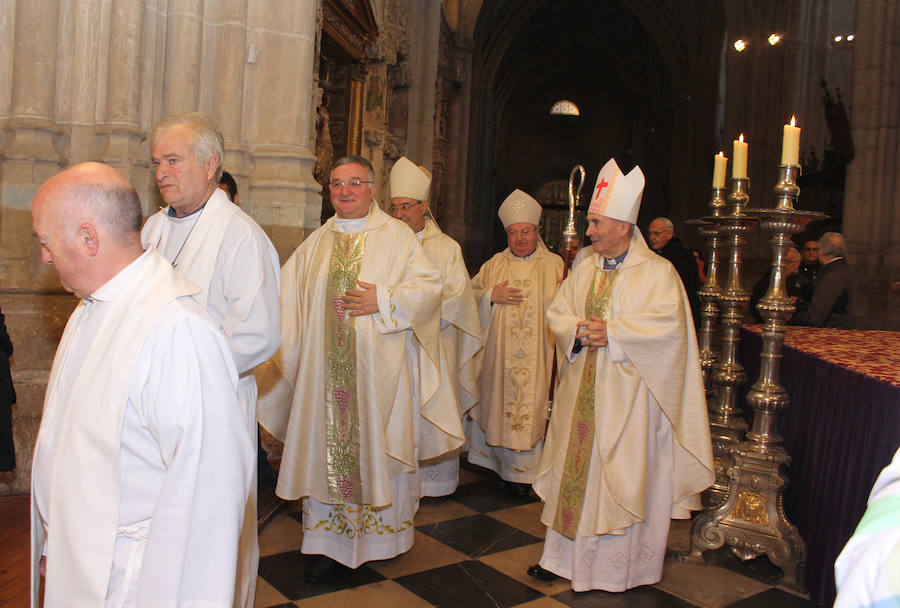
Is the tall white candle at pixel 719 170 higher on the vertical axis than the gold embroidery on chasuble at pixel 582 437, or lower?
higher

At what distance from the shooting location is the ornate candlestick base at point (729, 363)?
14.2 feet

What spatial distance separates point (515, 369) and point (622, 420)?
6.53ft

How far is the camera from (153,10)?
15.3 ft

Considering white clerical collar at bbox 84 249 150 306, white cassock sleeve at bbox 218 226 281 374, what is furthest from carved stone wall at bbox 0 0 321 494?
white clerical collar at bbox 84 249 150 306

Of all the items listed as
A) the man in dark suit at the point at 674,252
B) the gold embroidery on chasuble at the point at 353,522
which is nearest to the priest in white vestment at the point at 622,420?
the gold embroidery on chasuble at the point at 353,522

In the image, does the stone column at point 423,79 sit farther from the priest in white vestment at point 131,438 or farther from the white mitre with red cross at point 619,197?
the priest in white vestment at point 131,438

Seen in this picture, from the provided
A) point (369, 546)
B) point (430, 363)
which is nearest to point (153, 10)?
point (430, 363)

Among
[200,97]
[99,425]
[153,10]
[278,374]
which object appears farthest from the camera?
[200,97]

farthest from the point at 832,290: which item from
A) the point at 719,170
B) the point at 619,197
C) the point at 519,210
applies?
the point at 619,197

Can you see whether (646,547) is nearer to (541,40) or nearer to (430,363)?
(430,363)

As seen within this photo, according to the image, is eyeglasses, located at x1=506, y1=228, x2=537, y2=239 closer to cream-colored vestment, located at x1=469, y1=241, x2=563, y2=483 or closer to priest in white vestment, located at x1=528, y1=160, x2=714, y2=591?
cream-colored vestment, located at x1=469, y1=241, x2=563, y2=483

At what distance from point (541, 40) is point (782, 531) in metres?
27.4

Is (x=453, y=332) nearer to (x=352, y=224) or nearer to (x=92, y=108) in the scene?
(x=352, y=224)

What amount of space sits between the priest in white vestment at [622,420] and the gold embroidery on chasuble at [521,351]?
154 centimetres
